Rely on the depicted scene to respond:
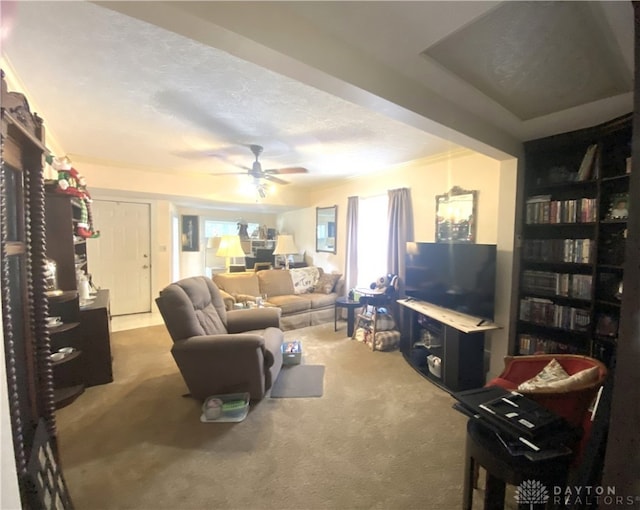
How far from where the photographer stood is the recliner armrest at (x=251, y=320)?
9.76ft

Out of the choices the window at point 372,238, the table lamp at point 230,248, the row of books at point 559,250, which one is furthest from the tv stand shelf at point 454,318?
the table lamp at point 230,248

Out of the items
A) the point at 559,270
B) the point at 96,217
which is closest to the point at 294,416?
the point at 559,270

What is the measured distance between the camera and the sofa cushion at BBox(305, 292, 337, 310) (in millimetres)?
4549

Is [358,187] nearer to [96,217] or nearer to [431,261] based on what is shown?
[431,261]

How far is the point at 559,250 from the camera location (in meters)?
2.51

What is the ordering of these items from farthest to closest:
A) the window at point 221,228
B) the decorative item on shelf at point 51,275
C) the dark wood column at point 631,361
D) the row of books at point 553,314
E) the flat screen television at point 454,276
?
the window at point 221,228, the flat screen television at point 454,276, the row of books at point 553,314, the decorative item on shelf at point 51,275, the dark wood column at point 631,361

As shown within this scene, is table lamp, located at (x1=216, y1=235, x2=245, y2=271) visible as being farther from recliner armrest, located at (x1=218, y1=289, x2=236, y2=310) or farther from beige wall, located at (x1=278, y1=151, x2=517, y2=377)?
beige wall, located at (x1=278, y1=151, x2=517, y2=377)

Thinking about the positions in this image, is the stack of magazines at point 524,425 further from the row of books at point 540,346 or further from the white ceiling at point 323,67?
the white ceiling at point 323,67

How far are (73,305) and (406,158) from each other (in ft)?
12.6

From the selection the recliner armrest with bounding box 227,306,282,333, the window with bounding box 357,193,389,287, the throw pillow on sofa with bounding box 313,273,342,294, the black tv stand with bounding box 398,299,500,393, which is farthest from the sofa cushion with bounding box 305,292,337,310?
the black tv stand with bounding box 398,299,500,393

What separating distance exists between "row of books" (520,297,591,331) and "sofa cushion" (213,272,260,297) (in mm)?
3363

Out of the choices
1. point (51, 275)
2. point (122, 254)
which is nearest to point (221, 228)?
point (122, 254)

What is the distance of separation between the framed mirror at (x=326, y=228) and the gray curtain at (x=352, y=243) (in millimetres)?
483

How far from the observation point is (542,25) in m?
1.26
